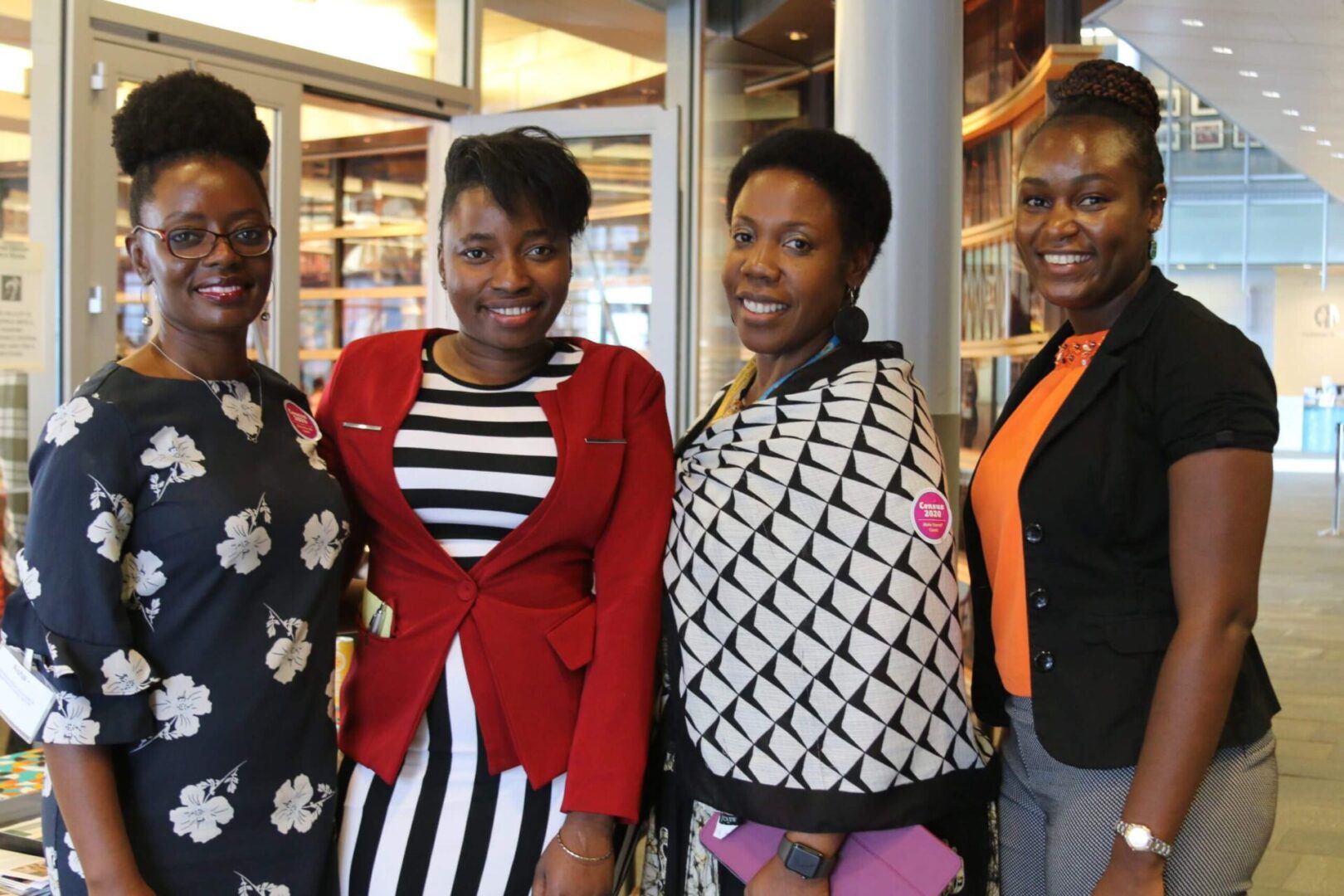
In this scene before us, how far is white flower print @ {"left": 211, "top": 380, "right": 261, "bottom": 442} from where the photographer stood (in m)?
1.60

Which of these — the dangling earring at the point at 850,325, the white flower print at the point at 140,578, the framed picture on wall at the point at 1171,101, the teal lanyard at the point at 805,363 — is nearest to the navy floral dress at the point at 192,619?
the white flower print at the point at 140,578

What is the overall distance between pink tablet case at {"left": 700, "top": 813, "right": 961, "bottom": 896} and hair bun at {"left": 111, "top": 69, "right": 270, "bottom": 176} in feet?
3.68

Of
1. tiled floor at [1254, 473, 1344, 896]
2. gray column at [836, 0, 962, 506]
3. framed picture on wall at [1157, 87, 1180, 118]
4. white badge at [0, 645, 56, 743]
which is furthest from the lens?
framed picture on wall at [1157, 87, 1180, 118]

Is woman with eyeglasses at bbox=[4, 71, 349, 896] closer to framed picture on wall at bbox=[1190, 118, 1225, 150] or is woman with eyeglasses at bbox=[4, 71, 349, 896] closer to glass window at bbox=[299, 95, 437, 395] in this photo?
glass window at bbox=[299, 95, 437, 395]

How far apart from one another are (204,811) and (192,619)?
0.78 feet

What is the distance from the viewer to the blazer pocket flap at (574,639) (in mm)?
1695

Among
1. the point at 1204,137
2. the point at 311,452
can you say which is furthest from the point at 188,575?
the point at 1204,137

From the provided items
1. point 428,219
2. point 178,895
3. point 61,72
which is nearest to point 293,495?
point 178,895

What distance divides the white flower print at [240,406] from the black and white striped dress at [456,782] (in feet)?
0.62

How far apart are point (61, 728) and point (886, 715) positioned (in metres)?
0.96

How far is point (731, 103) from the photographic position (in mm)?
7047

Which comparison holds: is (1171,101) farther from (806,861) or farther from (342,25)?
(806,861)

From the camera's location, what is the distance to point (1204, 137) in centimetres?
1966

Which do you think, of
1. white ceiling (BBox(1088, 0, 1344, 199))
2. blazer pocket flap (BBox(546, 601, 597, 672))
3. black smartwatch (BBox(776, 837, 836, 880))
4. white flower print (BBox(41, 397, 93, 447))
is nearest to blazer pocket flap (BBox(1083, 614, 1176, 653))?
black smartwatch (BBox(776, 837, 836, 880))
